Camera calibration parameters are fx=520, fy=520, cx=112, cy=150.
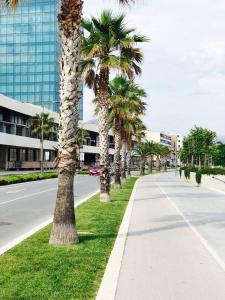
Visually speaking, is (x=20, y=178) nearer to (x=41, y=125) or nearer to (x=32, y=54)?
(x=41, y=125)

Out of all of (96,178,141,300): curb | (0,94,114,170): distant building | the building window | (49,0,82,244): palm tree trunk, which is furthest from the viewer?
the building window

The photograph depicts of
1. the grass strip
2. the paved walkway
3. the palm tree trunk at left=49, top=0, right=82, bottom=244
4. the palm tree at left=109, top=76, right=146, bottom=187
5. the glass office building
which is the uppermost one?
the glass office building

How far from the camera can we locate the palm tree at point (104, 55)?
2264cm

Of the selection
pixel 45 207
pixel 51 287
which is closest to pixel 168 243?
pixel 51 287

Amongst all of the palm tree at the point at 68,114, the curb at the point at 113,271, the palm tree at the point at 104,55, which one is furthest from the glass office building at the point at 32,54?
the curb at the point at 113,271

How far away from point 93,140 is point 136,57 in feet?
355

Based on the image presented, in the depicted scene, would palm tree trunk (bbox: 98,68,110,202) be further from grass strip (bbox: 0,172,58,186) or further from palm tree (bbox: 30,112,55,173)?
palm tree (bbox: 30,112,55,173)

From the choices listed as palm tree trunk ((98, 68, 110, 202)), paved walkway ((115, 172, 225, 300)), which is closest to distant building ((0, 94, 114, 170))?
palm tree trunk ((98, 68, 110, 202))

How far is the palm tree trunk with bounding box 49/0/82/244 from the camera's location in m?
11.5

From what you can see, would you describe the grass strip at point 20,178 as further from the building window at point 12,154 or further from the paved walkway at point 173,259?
the building window at point 12,154

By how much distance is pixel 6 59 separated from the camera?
122375 millimetres

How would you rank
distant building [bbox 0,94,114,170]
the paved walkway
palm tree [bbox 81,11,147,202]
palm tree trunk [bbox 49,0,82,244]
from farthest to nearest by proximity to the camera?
distant building [bbox 0,94,114,170], palm tree [bbox 81,11,147,202], palm tree trunk [bbox 49,0,82,244], the paved walkway

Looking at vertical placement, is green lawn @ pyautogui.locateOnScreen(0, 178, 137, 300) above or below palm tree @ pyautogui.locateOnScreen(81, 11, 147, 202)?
below

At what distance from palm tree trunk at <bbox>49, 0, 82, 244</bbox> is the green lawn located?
76 cm
